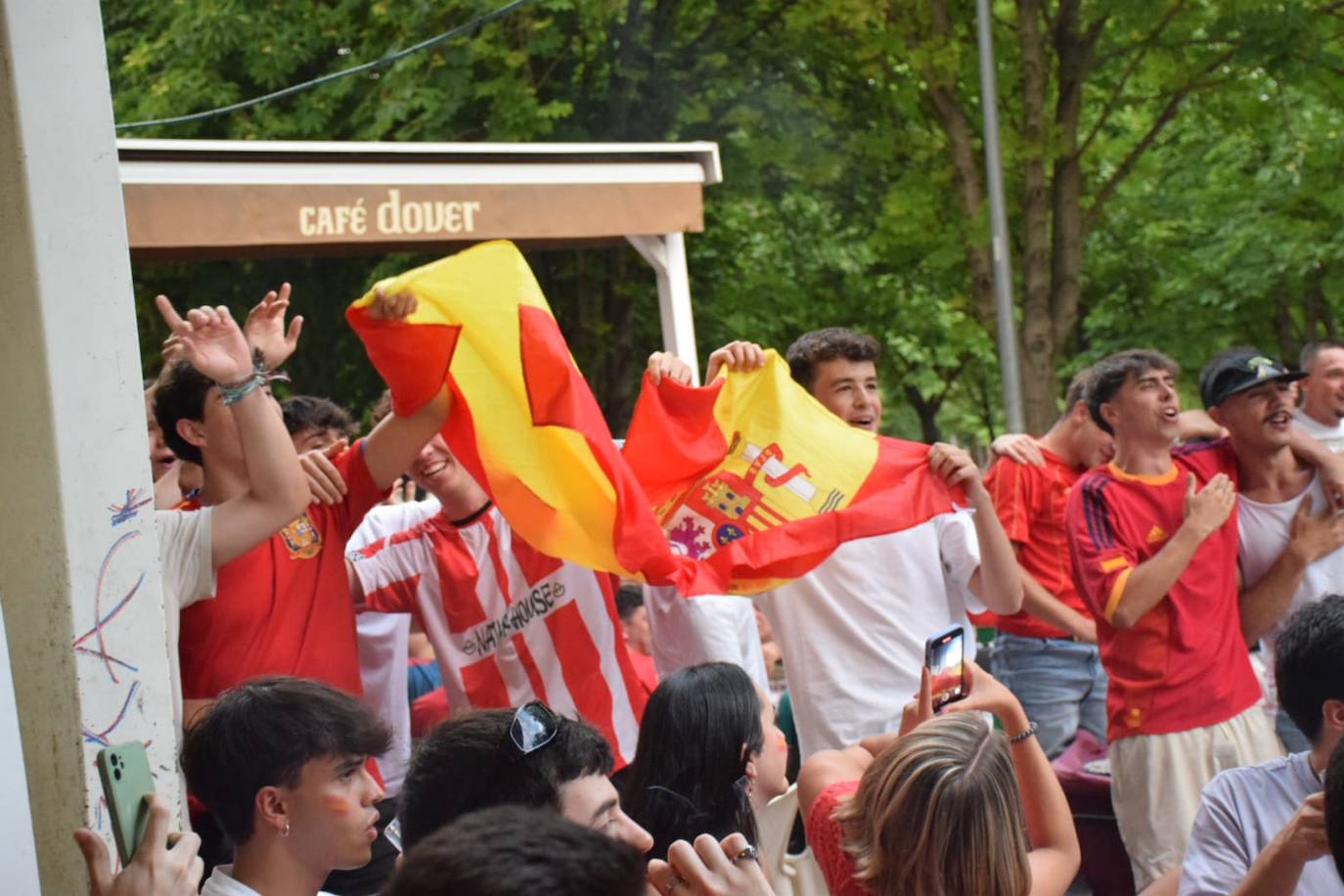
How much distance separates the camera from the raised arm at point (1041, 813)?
3.40 m

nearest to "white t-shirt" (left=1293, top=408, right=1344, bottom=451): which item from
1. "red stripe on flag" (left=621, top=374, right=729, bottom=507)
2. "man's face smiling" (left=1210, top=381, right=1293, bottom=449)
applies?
"man's face smiling" (left=1210, top=381, right=1293, bottom=449)

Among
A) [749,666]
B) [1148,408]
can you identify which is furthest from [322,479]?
[1148,408]

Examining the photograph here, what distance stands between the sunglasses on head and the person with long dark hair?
0.57 m

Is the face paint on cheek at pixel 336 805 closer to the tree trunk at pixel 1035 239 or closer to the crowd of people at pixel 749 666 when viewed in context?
the crowd of people at pixel 749 666

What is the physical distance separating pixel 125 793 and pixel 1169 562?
357 cm

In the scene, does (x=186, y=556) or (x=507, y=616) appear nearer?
(x=186, y=556)

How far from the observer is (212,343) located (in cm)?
379

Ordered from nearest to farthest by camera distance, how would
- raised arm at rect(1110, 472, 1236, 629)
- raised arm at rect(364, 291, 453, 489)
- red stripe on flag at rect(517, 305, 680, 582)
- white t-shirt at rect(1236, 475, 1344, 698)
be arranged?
raised arm at rect(364, 291, 453, 489), red stripe on flag at rect(517, 305, 680, 582), raised arm at rect(1110, 472, 1236, 629), white t-shirt at rect(1236, 475, 1344, 698)

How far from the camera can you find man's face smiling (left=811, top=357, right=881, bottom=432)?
5332 millimetres

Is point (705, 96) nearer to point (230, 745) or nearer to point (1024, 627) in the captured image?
point (1024, 627)

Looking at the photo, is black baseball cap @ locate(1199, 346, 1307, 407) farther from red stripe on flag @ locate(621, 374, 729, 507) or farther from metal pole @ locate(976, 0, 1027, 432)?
metal pole @ locate(976, 0, 1027, 432)

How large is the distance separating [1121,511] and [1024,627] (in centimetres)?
119

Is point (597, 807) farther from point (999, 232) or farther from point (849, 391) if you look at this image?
point (999, 232)

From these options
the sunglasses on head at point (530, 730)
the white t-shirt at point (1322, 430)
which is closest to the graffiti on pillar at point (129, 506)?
the sunglasses on head at point (530, 730)
